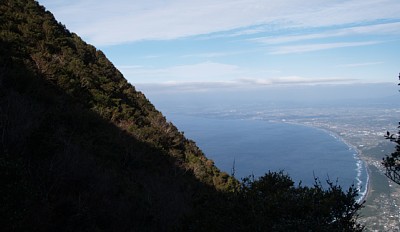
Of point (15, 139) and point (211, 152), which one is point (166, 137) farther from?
point (211, 152)

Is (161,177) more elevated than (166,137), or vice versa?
(166,137)

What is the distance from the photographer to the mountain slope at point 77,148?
18.6 feet

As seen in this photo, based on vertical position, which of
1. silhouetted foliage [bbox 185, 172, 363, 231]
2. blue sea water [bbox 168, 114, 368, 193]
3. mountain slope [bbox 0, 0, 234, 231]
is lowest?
blue sea water [bbox 168, 114, 368, 193]

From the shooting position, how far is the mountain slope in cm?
568

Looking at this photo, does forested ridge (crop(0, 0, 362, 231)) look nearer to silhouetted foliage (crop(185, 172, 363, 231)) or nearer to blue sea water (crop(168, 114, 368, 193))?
silhouetted foliage (crop(185, 172, 363, 231))

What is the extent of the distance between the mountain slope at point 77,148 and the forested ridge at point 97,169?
34mm

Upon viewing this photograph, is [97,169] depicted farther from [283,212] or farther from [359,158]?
[359,158]

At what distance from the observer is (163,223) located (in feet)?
25.7

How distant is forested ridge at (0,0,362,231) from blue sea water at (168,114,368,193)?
24.7 m

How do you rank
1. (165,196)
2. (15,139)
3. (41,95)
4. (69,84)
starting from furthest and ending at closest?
1. (69,84)
2. (41,95)
3. (165,196)
4. (15,139)

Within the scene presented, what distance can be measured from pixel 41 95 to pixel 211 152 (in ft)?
227

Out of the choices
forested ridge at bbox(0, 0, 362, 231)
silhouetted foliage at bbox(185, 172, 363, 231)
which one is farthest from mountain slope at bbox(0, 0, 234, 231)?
silhouetted foliage at bbox(185, 172, 363, 231)

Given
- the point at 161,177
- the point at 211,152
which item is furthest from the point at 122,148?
the point at 211,152

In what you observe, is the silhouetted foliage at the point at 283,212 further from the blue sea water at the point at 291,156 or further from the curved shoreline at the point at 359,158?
the blue sea water at the point at 291,156
